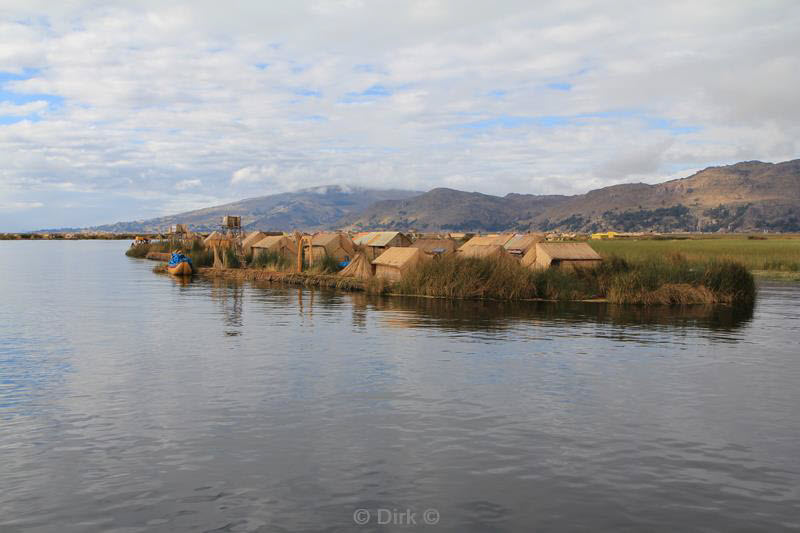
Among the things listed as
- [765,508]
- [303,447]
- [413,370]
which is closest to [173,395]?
[303,447]

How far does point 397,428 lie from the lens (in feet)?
42.0

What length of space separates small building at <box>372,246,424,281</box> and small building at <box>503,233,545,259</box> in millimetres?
7064

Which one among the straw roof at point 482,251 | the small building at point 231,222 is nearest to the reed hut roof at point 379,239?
the straw roof at point 482,251

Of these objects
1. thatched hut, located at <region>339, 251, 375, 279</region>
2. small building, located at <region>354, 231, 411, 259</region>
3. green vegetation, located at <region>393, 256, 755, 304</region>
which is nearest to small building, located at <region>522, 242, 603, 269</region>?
green vegetation, located at <region>393, 256, 755, 304</region>

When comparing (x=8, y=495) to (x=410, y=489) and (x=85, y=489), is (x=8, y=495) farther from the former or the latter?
(x=410, y=489)

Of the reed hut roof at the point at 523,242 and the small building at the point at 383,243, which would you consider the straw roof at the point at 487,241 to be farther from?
the small building at the point at 383,243

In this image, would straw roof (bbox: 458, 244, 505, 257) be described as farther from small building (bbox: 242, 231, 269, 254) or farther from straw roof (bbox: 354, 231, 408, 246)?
small building (bbox: 242, 231, 269, 254)

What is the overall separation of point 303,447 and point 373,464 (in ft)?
4.56

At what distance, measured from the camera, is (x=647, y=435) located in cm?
1260

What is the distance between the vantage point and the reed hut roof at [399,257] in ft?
129

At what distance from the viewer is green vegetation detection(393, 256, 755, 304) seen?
34094 mm

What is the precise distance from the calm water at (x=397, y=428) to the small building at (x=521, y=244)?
1864cm

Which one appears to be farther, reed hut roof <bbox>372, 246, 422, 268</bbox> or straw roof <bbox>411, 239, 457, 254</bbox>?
straw roof <bbox>411, 239, 457, 254</bbox>

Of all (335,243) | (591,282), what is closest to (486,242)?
(591,282)
